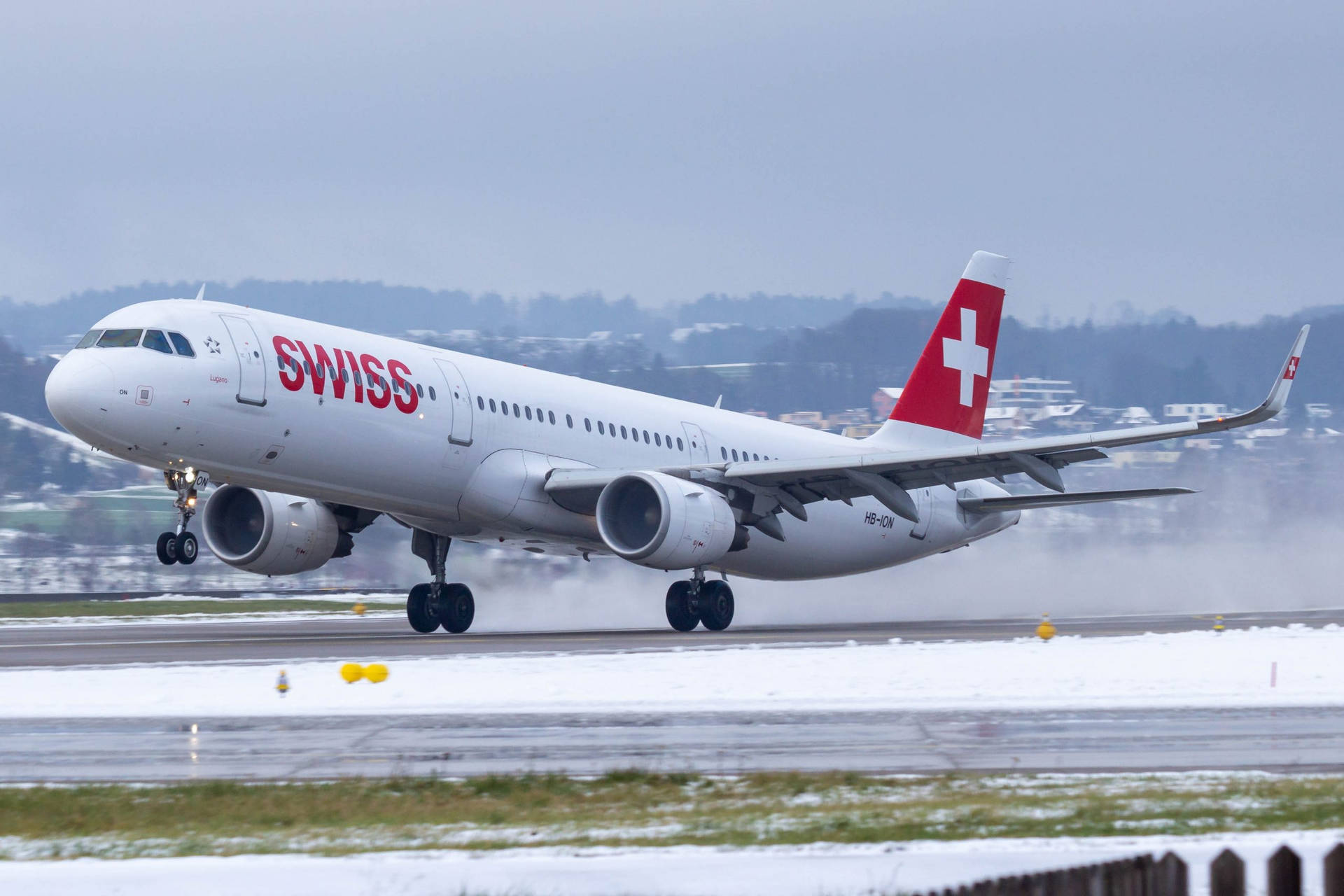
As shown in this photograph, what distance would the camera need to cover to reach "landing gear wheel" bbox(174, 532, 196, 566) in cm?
2420

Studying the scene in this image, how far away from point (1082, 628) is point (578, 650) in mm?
11582

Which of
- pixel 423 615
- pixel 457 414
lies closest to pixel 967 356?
pixel 423 615

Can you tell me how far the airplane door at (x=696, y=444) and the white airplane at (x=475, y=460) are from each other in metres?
0.04

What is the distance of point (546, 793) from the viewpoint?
35.4 ft

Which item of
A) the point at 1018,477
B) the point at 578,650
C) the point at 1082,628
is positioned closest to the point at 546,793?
the point at 578,650

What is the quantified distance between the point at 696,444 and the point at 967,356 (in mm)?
8327

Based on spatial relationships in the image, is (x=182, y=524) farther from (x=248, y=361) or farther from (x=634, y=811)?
(x=634, y=811)

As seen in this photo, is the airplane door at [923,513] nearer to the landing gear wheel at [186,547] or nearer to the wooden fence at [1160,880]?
the landing gear wheel at [186,547]

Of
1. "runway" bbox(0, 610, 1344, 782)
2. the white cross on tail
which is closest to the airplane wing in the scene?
the white cross on tail

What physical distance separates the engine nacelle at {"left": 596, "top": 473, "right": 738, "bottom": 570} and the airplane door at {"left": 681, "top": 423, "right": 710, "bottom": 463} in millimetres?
3616

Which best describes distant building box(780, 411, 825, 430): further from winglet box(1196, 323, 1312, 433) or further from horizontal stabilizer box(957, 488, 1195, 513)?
winglet box(1196, 323, 1312, 433)

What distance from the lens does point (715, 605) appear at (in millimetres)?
30266

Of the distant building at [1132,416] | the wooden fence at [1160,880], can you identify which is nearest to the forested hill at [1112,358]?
the distant building at [1132,416]

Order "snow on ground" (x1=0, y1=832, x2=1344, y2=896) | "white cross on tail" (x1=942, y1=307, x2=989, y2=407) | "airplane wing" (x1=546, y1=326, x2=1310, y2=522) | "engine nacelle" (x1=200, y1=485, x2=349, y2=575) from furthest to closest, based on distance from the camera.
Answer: "white cross on tail" (x1=942, y1=307, x2=989, y2=407) → "engine nacelle" (x1=200, y1=485, x2=349, y2=575) → "airplane wing" (x1=546, y1=326, x2=1310, y2=522) → "snow on ground" (x1=0, y1=832, x2=1344, y2=896)
